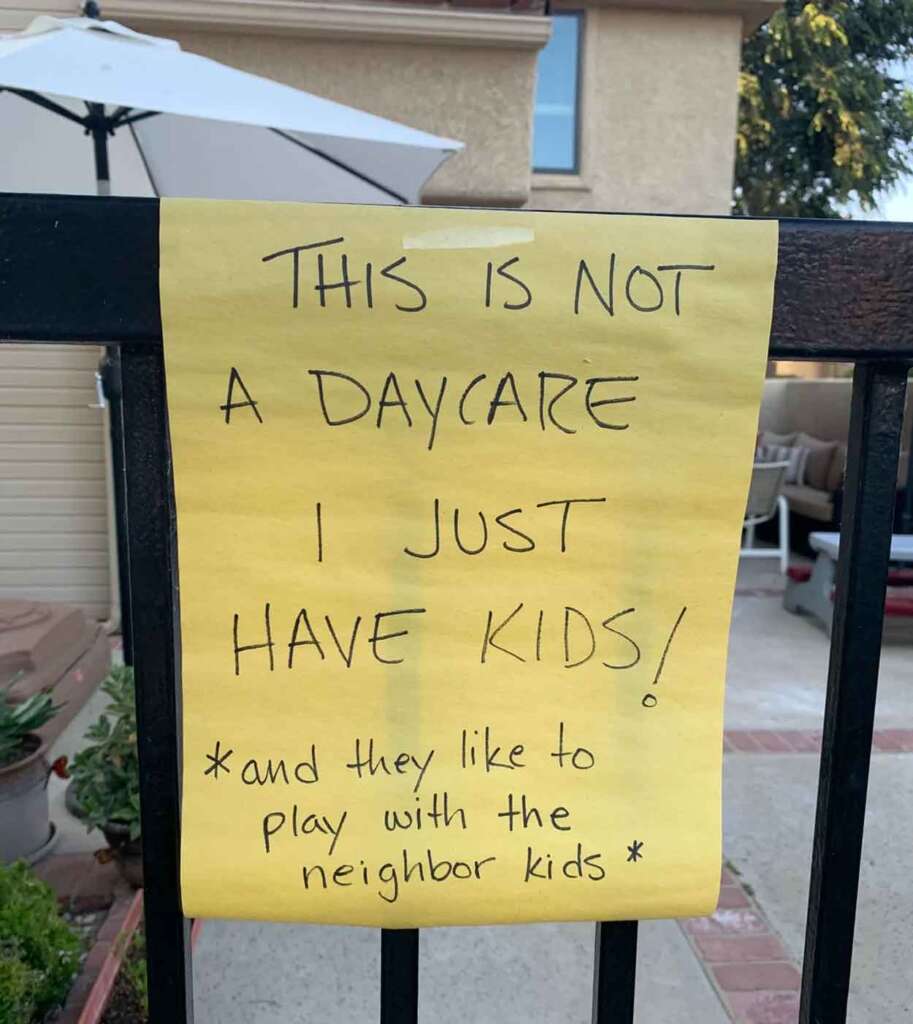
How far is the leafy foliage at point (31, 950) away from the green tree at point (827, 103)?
13290 millimetres

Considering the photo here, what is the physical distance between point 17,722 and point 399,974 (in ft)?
6.96

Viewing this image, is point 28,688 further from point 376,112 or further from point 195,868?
point 376,112

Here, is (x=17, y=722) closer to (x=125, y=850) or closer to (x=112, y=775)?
(x=112, y=775)

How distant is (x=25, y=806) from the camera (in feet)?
9.08

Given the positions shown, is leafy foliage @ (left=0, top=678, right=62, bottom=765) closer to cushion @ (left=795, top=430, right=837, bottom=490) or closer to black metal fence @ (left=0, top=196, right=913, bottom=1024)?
black metal fence @ (left=0, top=196, right=913, bottom=1024)

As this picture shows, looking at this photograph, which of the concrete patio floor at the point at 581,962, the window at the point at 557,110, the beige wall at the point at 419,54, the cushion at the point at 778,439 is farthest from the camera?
the cushion at the point at 778,439

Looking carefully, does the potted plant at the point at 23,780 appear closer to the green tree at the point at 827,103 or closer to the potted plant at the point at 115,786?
the potted plant at the point at 115,786

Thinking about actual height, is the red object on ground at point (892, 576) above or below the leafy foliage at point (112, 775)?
below

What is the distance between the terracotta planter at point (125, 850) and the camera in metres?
2.49

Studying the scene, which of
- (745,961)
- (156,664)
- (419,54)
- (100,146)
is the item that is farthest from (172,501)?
(419,54)

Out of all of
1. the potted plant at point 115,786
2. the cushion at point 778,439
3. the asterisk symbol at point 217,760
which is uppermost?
the asterisk symbol at point 217,760

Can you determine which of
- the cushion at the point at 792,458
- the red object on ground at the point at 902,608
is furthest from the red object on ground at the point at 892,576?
the cushion at the point at 792,458

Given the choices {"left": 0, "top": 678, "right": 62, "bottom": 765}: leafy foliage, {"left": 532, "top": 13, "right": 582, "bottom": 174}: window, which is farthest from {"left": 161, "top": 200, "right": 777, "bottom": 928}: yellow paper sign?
{"left": 532, "top": 13, "right": 582, "bottom": 174}: window

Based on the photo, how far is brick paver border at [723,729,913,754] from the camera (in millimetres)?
3734
